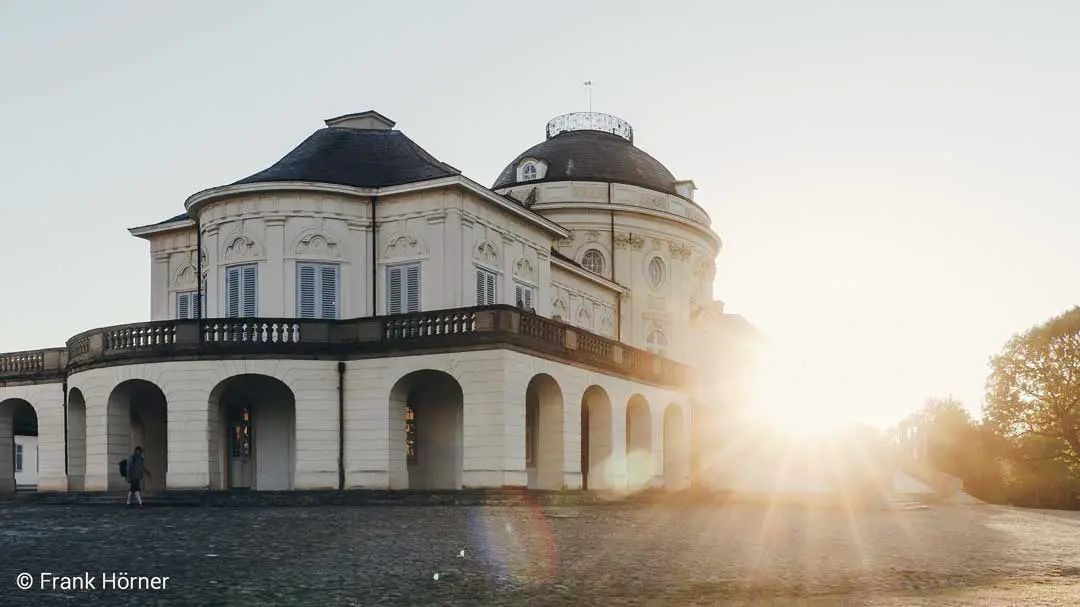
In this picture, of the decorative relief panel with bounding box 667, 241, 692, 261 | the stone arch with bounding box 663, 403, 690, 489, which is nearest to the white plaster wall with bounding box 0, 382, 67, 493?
the stone arch with bounding box 663, 403, 690, 489

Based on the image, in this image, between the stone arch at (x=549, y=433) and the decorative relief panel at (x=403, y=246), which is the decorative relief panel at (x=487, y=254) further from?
the stone arch at (x=549, y=433)

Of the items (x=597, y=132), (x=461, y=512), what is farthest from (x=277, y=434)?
(x=597, y=132)

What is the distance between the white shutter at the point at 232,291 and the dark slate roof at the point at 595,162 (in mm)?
21355

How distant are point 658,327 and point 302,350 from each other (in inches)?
998

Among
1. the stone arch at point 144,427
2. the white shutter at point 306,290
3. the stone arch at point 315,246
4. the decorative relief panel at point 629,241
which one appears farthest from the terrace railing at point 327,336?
the decorative relief panel at point 629,241

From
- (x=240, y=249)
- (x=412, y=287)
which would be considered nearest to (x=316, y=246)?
(x=240, y=249)

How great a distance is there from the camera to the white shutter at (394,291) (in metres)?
38.0

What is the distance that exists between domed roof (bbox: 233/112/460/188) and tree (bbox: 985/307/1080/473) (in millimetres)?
34130

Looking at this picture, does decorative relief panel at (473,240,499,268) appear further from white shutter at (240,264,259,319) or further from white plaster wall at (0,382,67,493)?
white plaster wall at (0,382,67,493)

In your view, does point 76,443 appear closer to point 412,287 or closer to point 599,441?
point 412,287

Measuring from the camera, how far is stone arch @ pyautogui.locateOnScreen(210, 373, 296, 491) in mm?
36125

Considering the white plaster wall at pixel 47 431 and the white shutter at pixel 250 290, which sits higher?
the white shutter at pixel 250 290

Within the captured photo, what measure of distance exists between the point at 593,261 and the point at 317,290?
801 inches

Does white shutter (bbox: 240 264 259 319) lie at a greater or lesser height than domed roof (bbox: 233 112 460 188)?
lesser
